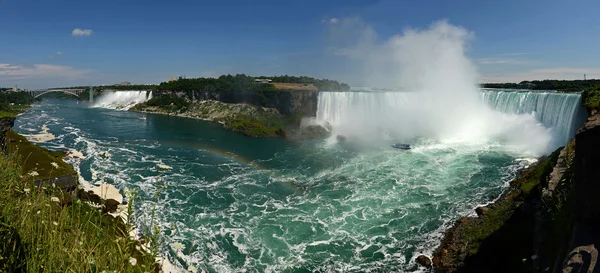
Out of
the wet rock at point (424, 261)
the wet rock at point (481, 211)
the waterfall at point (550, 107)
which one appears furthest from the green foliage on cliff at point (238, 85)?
the wet rock at point (424, 261)

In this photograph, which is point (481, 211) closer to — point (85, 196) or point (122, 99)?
point (85, 196)

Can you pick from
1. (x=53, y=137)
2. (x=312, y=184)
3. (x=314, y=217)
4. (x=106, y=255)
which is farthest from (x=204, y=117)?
(x=106, y=255)

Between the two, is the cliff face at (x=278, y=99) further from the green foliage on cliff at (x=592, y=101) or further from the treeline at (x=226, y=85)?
the green foliage on cliff at (x=592, y=101)

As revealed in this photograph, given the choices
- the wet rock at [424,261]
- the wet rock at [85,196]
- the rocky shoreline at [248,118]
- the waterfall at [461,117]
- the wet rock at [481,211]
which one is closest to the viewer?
the wet rock at [85,196]

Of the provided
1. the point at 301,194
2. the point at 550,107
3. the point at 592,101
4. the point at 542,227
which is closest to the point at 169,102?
the point at 301,194

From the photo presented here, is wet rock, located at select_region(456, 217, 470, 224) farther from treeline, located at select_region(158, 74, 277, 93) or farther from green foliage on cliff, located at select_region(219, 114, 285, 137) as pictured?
treeline, located at select_region(158, 74, 277, 93)

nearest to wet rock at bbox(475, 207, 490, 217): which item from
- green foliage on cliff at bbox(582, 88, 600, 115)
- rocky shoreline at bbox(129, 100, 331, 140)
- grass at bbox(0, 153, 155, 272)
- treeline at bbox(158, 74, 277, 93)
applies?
green foliage on cliff at bbox(582, 88, 600, 115)

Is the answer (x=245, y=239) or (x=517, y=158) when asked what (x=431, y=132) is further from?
(x=245, y=239)
